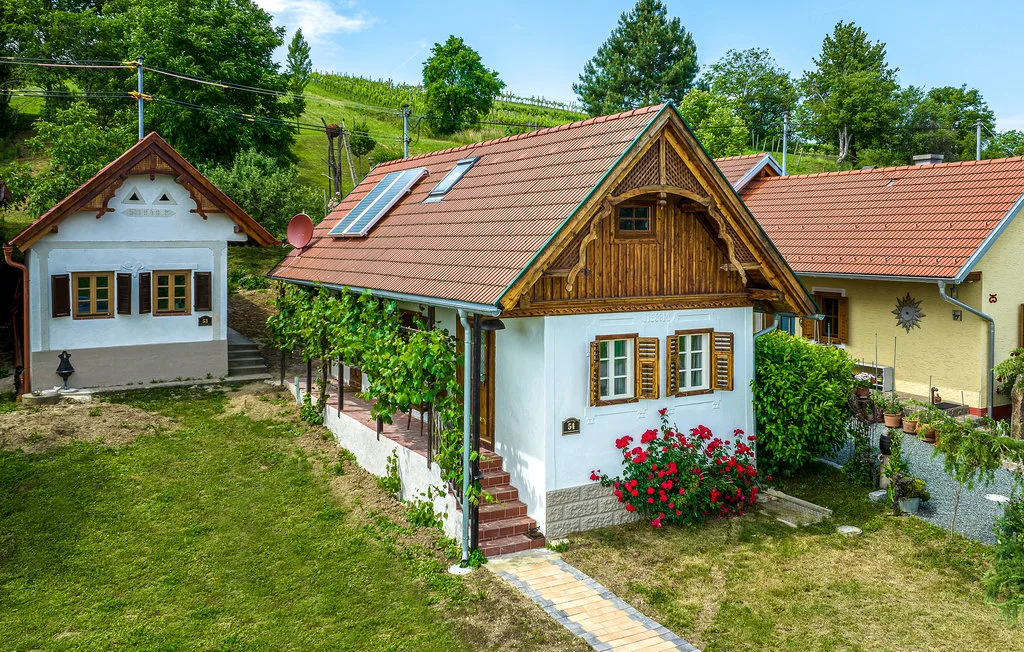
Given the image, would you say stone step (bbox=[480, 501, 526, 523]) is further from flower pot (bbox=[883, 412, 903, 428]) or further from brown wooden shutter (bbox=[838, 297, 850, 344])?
brown wooden shutter (bbox=[838, 297, 850, 344])

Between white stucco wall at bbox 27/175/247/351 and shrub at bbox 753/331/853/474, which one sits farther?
white stucco wall at bbox 27/175/247/351

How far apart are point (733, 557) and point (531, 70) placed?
221 feet

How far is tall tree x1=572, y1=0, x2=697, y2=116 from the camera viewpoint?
6175 cm

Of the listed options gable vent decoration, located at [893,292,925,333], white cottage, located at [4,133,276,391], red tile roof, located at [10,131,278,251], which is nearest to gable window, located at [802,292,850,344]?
gable vent decoration, located at [893,292,925,333]

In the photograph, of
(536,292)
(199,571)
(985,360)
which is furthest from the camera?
(985,360)

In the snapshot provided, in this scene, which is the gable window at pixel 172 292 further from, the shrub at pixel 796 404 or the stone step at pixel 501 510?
the shrub at pixel 796 404

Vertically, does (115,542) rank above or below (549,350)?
below

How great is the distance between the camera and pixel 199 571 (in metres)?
9.80

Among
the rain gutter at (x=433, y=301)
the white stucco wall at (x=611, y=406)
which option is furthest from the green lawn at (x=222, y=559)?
the rain gutter at (x=433, y=301)

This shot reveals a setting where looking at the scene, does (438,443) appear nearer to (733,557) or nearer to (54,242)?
(733,557)

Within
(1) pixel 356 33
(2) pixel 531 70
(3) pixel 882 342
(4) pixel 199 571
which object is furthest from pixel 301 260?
(2) pixel 531 70

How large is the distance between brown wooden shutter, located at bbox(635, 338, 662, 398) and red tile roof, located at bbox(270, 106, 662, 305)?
2351 mm

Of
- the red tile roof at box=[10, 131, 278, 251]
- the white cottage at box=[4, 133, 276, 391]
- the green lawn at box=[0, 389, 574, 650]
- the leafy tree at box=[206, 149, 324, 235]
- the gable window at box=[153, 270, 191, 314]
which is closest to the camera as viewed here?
the green lawn at box=[0, 389, 574, 650]

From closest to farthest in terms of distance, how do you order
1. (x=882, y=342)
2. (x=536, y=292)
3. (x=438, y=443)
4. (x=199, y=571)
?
(x=199, y=571), (x=536, y=292), (x=438, y=443), (x=882, y=342)
